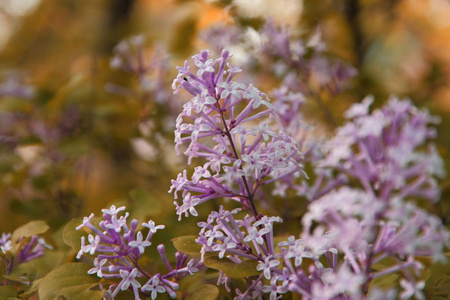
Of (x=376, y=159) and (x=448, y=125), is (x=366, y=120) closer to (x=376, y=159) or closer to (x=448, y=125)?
(x=376, y=159)

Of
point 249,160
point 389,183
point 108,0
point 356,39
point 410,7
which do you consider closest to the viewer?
point 389,183

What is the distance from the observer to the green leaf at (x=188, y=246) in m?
1.27

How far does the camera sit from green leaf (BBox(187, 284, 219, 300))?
3.82 feet

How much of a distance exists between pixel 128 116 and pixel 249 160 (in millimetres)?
2183

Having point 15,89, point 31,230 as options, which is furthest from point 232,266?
point 15,89

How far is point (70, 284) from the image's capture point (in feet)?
3.94

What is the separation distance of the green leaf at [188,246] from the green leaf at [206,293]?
0.10 metres

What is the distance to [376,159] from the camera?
3.05ft

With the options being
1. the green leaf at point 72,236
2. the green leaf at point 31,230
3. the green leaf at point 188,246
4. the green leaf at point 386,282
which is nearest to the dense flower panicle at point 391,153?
the green leaf at point 386,282

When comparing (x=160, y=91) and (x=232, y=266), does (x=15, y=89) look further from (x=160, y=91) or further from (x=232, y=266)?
(x=232, y=266)

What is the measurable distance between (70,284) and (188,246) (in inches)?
13.2

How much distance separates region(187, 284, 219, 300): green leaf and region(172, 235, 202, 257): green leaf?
10 cm

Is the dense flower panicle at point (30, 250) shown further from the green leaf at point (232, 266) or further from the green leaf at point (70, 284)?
the green leaf at point (232, 266)

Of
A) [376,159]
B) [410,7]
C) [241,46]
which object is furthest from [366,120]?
[410,7]
